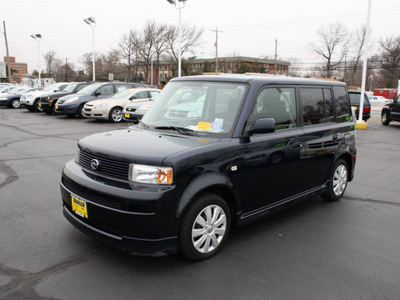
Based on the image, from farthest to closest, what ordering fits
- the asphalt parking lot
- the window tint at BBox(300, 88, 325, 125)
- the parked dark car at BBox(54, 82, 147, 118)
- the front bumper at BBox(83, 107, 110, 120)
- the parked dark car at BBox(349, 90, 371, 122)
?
the parked dark car at BBox(349, 90, 371, 122)
the parked dark car at BBox(54, 82, 147, 118)
the front bumper at BBox(83, 107, 110, 120)
the window tint at BBox(300, 88, 325, 125)
the asphalt parking lot

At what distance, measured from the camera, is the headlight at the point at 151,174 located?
3016 mm

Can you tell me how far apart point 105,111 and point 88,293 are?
13.0 m

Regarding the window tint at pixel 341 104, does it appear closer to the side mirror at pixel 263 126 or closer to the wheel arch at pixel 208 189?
the side mirror at pixel 263 126

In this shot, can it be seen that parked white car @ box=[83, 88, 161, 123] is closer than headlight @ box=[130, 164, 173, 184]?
No

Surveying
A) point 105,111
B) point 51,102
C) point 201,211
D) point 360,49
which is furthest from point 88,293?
point 360,49

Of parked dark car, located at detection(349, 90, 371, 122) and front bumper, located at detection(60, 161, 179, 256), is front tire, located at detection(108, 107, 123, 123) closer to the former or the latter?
parked dark car, located at detection(349, 90, 371, 122)

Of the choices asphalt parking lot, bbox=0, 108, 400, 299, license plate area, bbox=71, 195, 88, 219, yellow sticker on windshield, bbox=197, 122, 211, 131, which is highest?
yellow sticker on windshield, bbox=197, 122, 211, 131

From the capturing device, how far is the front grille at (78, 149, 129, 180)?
315 centimetres

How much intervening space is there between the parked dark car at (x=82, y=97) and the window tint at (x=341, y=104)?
1325 cm

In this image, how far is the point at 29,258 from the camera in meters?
3.42

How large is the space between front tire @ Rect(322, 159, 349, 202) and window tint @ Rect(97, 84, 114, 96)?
45.0ft

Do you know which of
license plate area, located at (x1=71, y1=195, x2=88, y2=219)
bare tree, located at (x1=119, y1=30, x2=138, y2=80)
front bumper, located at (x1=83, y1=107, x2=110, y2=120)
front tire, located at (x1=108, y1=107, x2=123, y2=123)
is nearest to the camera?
license plate area, located at (x1=71, y1=195, x2=88, y2=219)

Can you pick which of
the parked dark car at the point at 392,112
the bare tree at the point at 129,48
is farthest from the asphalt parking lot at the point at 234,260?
the bare tree at the point at 129,48

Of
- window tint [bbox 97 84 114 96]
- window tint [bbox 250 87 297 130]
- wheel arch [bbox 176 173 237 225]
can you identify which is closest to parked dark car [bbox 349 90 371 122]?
window tint [bbox 97 84 114 96]
